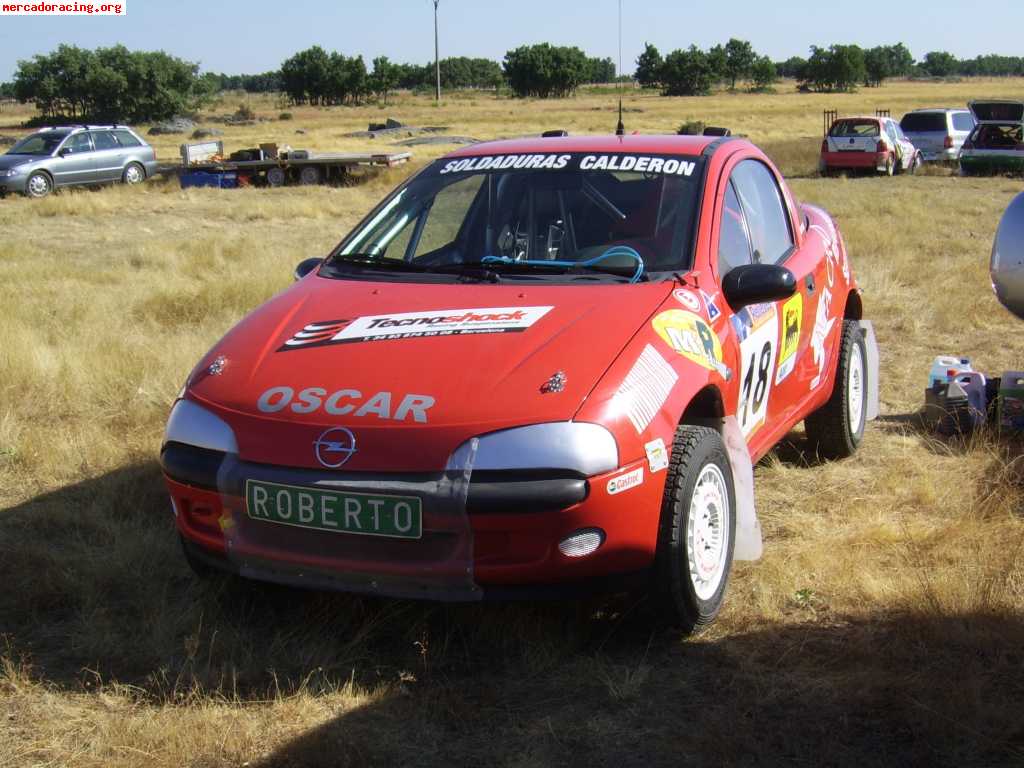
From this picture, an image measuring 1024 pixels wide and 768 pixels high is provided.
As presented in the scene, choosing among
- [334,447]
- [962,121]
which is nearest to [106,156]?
[962,121]

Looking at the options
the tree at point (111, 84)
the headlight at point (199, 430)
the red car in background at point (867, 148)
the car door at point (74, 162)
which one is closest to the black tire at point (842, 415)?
the headlight at point (199, 430)

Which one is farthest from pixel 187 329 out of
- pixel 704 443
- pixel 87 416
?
pixel 704 443

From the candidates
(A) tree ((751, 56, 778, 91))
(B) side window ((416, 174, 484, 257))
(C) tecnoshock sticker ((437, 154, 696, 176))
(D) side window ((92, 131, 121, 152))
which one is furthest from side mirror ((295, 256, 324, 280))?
(A) tree ((751, 56, 778, 91))

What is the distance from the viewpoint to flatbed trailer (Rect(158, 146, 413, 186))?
A: 23906mm

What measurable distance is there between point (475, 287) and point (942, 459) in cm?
279

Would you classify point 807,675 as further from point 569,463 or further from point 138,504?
point 138,504

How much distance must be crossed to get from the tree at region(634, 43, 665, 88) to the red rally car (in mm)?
102227

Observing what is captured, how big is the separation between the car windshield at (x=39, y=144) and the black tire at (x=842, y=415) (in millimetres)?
20613

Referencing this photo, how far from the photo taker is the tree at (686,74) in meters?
102

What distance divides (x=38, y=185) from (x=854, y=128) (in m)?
16.7

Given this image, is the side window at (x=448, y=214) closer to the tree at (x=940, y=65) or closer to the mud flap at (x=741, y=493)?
Result: the mud flap at (x=741, y=493)

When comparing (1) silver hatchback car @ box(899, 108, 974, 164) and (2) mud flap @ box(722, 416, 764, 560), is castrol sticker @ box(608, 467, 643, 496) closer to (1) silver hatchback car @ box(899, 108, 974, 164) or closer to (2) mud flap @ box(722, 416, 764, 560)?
(2) mud flap @ box(722, 416, 764, 560)

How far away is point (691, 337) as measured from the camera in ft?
12.5

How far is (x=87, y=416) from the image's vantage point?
6.59 meters
